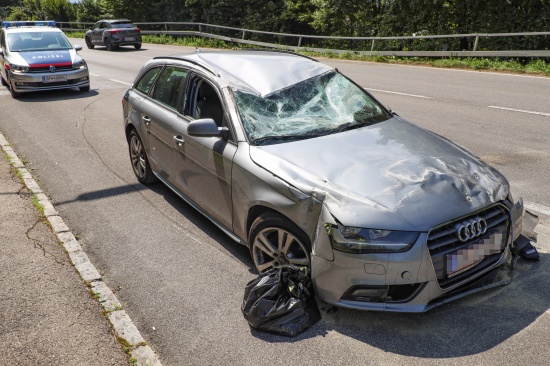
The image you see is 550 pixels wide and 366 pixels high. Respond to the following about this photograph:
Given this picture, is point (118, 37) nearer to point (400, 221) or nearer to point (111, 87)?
point (111, 87)

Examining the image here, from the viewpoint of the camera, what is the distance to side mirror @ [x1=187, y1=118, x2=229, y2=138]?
15.8ft

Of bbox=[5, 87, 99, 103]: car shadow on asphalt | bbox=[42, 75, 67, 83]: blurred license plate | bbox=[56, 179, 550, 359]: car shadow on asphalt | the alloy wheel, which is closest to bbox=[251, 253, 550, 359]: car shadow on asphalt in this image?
bbox=[56, 179, 550, 359]: car shadow on asphalt

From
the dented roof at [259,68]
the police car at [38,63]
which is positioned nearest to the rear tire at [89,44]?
the police car at [38,63]

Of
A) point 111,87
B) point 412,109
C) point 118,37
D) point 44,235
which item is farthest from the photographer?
point 118,37

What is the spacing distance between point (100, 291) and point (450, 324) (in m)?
2.78

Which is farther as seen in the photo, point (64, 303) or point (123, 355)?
point (64, 303)

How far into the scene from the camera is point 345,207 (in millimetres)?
3768

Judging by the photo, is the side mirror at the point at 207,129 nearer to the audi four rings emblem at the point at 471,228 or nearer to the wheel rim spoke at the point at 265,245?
the wheel rim spoke at the point at 265,245

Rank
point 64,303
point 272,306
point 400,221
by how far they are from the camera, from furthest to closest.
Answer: point 64,303, point 272,306, point 400,221

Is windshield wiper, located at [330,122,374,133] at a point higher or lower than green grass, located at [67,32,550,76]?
higher

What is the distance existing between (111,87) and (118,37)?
1780 cm

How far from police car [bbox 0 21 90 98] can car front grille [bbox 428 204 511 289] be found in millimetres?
13501

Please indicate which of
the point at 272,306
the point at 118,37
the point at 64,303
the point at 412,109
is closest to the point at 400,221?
the point at 272,306

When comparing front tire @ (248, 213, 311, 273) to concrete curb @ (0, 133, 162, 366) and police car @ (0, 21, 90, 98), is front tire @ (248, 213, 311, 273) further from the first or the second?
police car @ (0, 21, 90, 98)
